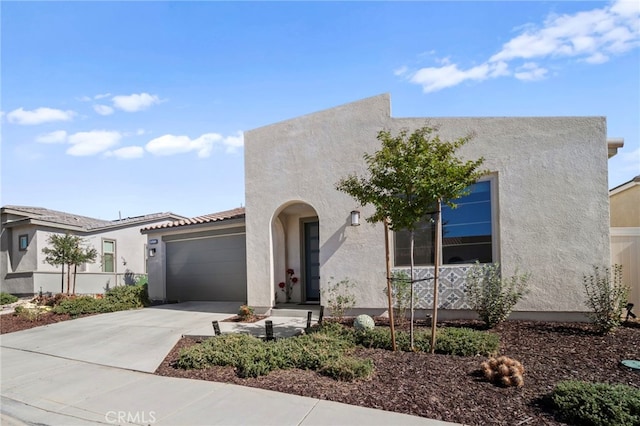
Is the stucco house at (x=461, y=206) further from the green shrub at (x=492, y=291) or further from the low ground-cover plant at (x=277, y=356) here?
the low ground-cover plant at (x=277, y=356)

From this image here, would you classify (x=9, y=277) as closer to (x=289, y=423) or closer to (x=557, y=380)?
(x=289, y=423)

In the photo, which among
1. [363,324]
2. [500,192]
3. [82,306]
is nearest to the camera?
[363,324]

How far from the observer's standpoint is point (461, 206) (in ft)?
28.5

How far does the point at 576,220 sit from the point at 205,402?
24.3ft

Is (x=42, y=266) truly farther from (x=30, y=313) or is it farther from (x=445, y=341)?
(x=445, y=341)

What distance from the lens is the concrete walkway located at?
14.3 ft

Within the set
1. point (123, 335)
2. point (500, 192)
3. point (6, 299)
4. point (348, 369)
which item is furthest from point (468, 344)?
point (6, 299)

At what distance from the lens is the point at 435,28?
8.11 metres

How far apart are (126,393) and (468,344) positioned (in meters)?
5.04

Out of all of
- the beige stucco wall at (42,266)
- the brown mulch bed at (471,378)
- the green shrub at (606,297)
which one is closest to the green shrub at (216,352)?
the brown mulch bed at (471,378)

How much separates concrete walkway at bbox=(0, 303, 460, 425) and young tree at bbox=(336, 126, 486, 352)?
2.71 metres

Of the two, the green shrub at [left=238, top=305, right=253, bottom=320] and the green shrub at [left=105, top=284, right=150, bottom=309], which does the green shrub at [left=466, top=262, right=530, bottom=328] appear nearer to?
the green shrub at [left=238, top=305, right=253, bottom=320]

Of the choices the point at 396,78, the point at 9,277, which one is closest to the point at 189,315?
the point at 396,78

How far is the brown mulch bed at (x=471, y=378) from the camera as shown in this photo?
14.0ft
